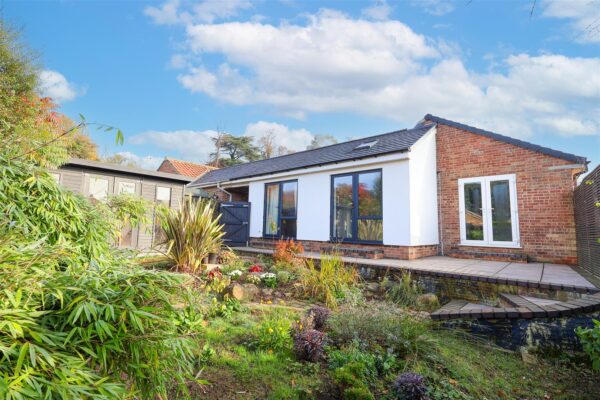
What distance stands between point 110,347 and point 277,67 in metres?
11.3

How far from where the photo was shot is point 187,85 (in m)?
12.2

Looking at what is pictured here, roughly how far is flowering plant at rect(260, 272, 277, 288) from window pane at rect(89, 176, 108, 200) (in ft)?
21.8

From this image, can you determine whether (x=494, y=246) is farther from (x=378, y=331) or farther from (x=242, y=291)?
(x=242, y=291)

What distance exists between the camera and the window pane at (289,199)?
10.4 m

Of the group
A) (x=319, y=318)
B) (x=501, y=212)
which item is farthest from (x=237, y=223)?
(x=501, y=212)

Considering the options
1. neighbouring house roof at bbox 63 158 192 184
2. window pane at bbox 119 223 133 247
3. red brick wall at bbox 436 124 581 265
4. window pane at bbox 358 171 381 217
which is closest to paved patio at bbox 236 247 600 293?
red brick wall at bbox 436 124 581 265

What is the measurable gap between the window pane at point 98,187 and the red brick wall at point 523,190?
1059cm

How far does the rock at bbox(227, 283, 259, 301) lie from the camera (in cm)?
462

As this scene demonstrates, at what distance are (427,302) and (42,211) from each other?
5.26m

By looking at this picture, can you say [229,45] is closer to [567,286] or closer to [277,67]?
[277,67]

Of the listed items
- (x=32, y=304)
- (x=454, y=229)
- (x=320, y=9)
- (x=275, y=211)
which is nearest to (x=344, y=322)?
(x=32, y=304)

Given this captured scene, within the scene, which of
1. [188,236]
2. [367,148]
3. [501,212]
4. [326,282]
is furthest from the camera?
[367,148]

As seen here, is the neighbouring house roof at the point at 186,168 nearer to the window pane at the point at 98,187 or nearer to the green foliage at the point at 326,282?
the window pane at the point at 98,187

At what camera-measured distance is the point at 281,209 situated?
10.8m
